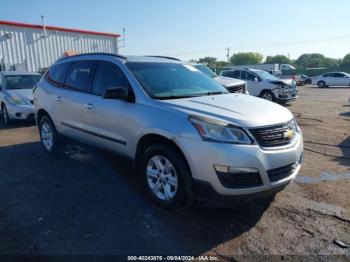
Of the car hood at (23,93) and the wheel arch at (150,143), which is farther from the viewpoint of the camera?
the car hood at (23,93)

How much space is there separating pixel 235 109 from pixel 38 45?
73.6 feet

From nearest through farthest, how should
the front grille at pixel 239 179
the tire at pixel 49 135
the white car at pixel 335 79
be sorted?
the front grille at pixel 239 179, the tire at pixel 49 135, the white car at pixel 335 79

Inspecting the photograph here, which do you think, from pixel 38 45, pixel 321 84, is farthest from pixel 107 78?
pixel 321 84

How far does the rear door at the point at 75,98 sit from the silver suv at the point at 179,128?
2 cm

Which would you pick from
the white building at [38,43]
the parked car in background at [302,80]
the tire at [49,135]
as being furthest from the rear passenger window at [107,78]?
the parked car in background at [302,80]

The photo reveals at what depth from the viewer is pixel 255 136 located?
3.32m

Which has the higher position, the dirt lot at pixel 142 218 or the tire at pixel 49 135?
the tire at pixel 49 135

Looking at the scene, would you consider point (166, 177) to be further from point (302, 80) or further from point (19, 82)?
point (302, 80)

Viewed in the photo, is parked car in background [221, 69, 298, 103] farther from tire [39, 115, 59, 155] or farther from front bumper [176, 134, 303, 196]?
front bumper [176, 134, 303, 196]

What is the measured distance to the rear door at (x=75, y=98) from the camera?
5117mm

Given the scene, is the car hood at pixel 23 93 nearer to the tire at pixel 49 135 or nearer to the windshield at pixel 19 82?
the windshield at pixel 19 82

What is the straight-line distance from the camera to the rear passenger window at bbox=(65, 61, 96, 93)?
5.12 metres

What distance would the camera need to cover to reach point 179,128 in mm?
3500

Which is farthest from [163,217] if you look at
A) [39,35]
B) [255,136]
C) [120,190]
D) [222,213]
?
[39,35]
